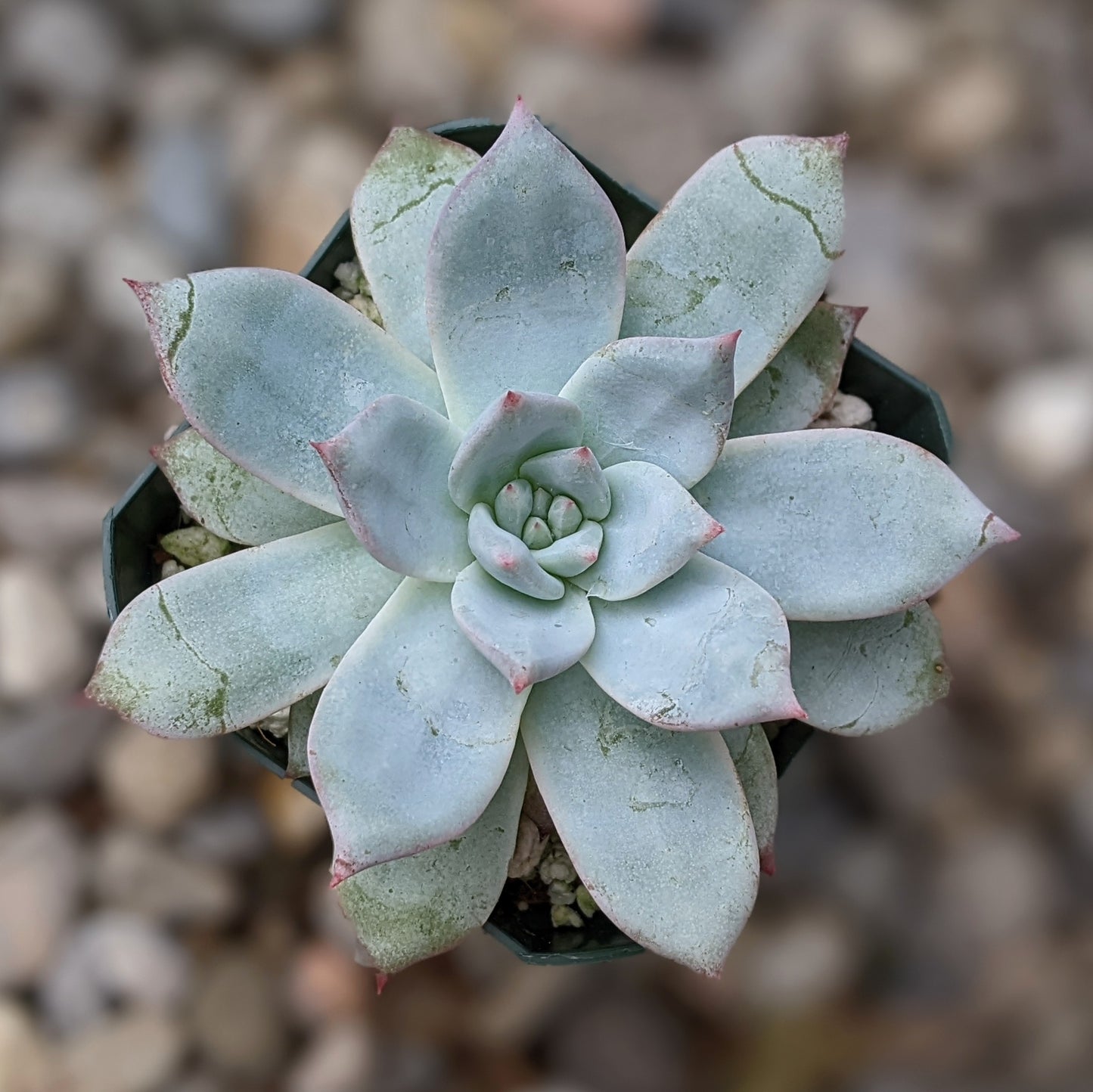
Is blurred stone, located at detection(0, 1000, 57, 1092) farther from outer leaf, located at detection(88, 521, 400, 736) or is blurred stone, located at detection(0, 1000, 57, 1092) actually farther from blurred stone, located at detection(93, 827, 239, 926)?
outer leaf, located at detection(88, 521, 400, 736)

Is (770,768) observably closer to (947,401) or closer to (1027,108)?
(947,401)

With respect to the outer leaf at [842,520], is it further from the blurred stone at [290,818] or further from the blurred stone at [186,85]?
the blurred stone at [186,85]

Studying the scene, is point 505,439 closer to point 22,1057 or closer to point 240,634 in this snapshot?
point 240,634

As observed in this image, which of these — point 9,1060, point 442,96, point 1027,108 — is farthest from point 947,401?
point 9,1060

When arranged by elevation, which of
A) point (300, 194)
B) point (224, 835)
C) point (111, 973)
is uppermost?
point (300, 194)

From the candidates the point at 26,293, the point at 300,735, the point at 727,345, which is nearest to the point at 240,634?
the point at 300,735
